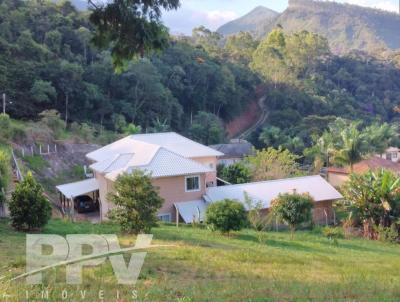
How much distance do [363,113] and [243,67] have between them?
18.4 metres

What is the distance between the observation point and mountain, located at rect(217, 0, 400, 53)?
181m

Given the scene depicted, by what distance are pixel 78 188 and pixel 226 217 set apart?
1265 centimetres

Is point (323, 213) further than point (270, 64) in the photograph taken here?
No

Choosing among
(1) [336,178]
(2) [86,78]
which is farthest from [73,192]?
(2) [86,78]

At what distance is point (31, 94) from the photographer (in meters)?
44.5

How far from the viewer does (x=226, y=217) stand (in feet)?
61.3

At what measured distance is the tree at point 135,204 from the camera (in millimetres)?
15688

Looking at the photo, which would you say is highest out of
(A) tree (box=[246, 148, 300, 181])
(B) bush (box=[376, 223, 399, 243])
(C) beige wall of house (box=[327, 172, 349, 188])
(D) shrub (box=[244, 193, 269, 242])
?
(A) tree (box=[246, 148, 300, 181])

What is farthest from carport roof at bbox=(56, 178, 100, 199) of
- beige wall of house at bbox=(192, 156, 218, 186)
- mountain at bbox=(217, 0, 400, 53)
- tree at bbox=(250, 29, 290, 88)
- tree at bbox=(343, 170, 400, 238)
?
mountain at bbox=(217, 0, 400, 53)

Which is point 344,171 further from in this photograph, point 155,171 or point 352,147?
point 155,171

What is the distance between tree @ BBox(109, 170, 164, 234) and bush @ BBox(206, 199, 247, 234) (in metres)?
3.45

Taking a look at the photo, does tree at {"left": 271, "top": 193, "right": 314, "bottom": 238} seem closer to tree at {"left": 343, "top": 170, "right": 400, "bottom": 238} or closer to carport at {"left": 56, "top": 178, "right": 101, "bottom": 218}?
tree at {"left": 343, "top": 170, "right": 400, "bottom": 238}

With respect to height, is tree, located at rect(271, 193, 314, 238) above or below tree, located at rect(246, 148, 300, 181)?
below

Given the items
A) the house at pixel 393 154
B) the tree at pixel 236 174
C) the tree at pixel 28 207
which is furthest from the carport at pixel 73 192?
the house at pixel 393 154
